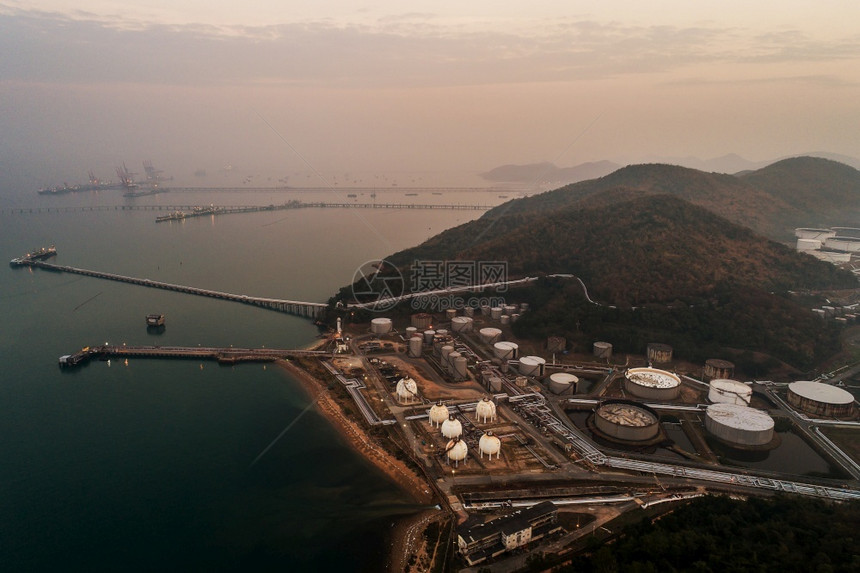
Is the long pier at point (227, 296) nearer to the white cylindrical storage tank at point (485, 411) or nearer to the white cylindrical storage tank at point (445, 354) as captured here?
the white cylindrical storage tank at point (445, 354)

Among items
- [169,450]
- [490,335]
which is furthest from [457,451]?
[490,335]

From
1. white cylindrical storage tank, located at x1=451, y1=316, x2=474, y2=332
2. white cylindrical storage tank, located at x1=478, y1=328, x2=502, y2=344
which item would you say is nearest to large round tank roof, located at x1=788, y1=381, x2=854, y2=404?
white cylindrical storage tank, located at x1=478, y1=328, x2=502, y2=344

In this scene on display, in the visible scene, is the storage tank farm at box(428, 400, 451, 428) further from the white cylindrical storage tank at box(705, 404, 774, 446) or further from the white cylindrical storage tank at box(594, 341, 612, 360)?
the white cylindrical storage tank at box(594, 341, 612, 360)

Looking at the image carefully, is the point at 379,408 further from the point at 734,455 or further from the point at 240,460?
the point at 734,455

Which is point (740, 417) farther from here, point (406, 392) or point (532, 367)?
point (406, 392)

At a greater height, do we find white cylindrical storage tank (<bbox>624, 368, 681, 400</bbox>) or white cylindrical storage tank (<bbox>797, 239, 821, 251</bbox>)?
white cylindrical storage tank (<bbox>797, 239, 821, 251</bbox>)

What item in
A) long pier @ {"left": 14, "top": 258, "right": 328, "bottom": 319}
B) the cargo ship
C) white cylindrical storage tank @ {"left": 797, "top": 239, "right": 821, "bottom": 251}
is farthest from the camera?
white cylindrical storage tank @ {"left": 797, "top": 239, "right": 821, "bottom": 251}

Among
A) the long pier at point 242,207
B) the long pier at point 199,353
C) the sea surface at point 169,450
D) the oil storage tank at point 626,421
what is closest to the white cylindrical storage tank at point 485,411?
the oil storage tank at point 626,421
